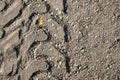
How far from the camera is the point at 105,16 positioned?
2.96m

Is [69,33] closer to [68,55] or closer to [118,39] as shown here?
[68,55]

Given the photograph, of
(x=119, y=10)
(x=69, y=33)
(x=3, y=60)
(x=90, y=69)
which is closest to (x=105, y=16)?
(x=119, y=10)

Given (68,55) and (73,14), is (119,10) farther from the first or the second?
(68,55)

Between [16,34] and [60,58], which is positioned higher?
[16,34]

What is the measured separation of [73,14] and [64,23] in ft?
0.44

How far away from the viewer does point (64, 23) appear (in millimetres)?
2959

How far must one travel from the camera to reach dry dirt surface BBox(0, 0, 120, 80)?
9.02ft

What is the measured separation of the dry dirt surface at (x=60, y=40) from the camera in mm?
2748

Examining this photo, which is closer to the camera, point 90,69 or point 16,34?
point 90,69

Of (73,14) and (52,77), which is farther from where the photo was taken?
(73,14)

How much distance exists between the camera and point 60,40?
9.46 ft

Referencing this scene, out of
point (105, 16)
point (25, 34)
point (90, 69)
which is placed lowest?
point (90, 69)

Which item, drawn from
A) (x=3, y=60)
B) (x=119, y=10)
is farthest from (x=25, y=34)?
(x=119, y=10)

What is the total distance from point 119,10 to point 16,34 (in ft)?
3.44
